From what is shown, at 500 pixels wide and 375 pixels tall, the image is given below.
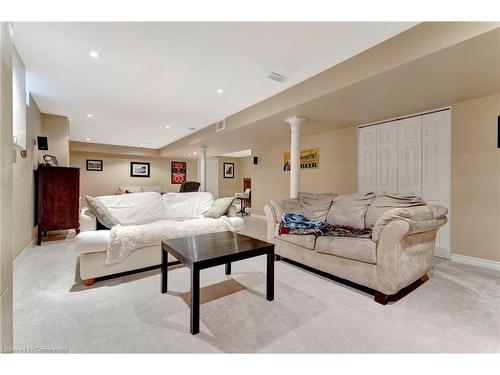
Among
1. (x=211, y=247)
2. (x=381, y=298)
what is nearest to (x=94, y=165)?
(x=211, y=247)

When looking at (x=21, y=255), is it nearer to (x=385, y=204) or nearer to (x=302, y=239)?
(x=302, y=239)

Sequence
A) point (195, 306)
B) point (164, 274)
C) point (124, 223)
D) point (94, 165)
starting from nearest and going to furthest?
1. point (195, 306)
2. point (164, 274)
3. point (124, 223)
4. point (94, 165)

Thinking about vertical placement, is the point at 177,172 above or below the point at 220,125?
below

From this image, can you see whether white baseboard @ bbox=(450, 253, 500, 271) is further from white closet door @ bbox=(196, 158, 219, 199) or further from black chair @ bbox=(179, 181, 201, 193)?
white closet door @ bbox=(196, 158, 219, 199)

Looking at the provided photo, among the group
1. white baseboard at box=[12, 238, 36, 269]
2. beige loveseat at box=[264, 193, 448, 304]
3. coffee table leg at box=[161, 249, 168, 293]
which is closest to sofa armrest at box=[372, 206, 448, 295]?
beige loveseat at box=[264, 193, 448, 304]

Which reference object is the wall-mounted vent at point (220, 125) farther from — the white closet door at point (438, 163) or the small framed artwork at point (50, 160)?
the white closet door at point (438, 163)

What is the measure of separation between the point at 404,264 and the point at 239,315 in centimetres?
149

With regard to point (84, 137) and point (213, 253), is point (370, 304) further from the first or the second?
point (84, 137)

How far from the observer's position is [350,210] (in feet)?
9.30

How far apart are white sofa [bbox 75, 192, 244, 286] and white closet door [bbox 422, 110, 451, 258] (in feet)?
9.39

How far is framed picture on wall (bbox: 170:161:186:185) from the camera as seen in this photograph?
31.9 ft

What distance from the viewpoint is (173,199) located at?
340 cm

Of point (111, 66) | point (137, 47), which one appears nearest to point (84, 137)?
point (111, 66)

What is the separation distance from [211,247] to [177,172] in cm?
857
